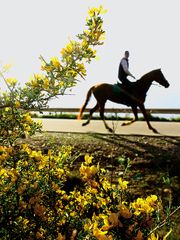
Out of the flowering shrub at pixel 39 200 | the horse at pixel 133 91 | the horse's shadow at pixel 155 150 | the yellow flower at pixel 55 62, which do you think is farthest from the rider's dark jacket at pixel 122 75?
the yellow flower at pixel 55 62

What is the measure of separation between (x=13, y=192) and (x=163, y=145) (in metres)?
6.96

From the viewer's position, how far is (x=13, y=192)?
4121 millimetres

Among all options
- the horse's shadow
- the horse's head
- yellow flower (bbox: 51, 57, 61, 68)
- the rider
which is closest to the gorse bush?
yellow flower (bbox: 51, 57, 61, 68)

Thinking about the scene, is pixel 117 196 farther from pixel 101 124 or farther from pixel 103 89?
pixel 101 124

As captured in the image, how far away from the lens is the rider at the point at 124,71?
41.0ft

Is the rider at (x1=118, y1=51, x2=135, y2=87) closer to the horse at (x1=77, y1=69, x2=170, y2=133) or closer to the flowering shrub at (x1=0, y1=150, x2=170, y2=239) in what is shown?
the horse at (x1=77, y1=69, x2=170, y2=133)

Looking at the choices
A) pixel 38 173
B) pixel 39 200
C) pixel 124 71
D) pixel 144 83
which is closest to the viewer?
pixel 39 200

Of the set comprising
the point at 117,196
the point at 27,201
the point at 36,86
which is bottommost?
the point at 27,201

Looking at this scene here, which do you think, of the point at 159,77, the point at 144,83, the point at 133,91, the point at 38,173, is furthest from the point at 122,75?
the point at 38,173

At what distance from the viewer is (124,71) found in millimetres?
12648

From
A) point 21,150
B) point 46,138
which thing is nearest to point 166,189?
point 21,150

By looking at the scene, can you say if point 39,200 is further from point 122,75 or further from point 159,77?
point 159,77

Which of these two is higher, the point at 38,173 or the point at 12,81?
the point at 12,81

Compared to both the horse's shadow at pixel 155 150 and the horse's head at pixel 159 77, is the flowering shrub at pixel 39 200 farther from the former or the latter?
the horse's head at pixel 159 77
